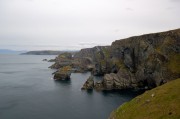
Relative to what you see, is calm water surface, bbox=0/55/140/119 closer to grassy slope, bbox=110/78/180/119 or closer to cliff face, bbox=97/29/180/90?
cliff face, bbox=97/29/180/90

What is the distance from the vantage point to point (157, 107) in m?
42.8

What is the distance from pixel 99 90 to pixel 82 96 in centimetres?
1635

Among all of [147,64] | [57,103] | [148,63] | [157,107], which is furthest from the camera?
[147,64]

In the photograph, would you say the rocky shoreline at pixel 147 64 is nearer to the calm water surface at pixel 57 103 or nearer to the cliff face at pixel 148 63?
the cliff face at pixel 148 63

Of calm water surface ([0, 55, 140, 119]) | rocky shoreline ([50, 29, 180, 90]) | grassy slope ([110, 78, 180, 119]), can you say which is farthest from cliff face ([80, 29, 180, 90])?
grassy slope ([110, 78, 180, 119])

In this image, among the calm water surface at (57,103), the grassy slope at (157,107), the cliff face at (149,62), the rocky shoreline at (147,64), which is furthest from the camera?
the rocky shoreline at (147,64)

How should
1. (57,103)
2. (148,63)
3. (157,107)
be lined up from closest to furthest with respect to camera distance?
(157,107) < (57,103) < (148,63)

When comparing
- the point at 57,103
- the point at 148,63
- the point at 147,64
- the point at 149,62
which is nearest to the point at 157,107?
the point at 57,103

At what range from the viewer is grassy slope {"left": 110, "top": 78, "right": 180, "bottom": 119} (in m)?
38.7

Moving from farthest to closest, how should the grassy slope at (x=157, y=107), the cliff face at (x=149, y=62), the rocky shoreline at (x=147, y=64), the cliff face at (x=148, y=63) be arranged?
1. the rocky shoreline at (x=147, y=64)
2. the cliff face at (x=148, y=63)
3. the cliff face at (x=149, y=62)
4. the grassy slope at (x=157, y=107)

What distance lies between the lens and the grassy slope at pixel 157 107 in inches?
1524

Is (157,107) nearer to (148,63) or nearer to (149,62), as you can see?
(149,62)

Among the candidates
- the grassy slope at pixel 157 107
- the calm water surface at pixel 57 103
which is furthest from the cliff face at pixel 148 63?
the grassy slope at pixel 157 107

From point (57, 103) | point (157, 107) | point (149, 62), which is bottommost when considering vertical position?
point (57, 103)
